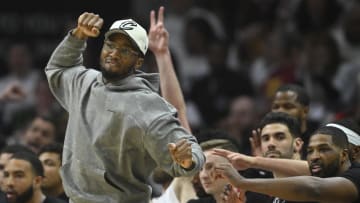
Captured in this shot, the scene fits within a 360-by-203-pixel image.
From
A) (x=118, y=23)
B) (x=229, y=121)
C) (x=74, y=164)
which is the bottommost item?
(x=229, y=121)

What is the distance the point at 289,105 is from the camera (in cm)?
998

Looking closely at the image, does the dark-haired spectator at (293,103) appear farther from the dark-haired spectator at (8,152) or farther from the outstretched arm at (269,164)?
the dark-haired spectator at (8,152)

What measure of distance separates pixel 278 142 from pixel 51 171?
2002mm

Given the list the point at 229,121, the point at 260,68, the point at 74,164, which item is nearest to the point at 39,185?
the point at 74,164

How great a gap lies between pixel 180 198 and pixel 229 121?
3342mm

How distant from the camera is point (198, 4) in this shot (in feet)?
48.2

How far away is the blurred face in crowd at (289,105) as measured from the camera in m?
9.93

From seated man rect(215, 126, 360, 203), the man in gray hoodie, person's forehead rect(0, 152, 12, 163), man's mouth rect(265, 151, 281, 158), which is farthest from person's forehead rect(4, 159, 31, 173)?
seated man rect(215, 126, 360, 203)

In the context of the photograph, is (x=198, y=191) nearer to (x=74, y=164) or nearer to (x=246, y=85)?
(x=74, y=164)

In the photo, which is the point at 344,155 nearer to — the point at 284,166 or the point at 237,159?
the point at 284,166

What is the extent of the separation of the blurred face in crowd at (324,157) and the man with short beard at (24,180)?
231 cm

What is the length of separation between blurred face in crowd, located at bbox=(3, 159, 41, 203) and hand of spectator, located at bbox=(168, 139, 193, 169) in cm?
238

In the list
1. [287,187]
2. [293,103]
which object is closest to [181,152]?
[287,187]

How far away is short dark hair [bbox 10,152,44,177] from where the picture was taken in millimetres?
9672
